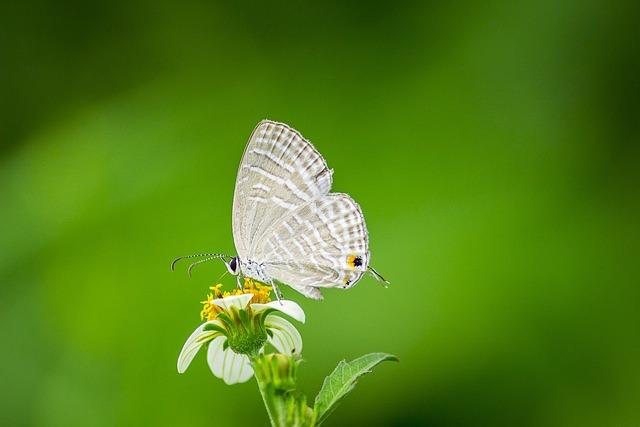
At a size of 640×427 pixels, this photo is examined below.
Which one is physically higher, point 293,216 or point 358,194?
point 358,194

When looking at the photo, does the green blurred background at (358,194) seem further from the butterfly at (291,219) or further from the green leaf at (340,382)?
the green leaf at (340,382)

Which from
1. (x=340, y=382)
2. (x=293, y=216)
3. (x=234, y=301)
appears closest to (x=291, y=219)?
(x=293, y=216)

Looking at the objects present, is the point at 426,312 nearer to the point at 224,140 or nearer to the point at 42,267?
the point at 224,140

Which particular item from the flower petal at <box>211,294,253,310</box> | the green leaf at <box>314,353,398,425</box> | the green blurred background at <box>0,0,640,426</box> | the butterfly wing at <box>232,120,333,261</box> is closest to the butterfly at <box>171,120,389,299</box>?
the butterfly wing at <box>232,120,333,261</box>

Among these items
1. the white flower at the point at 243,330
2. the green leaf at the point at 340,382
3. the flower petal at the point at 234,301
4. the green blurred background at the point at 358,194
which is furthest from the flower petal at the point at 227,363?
the green blurred background at the point at 358,194

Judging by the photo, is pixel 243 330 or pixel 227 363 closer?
pixel 243 330

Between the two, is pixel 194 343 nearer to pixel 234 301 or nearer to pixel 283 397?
pixel 234 301
